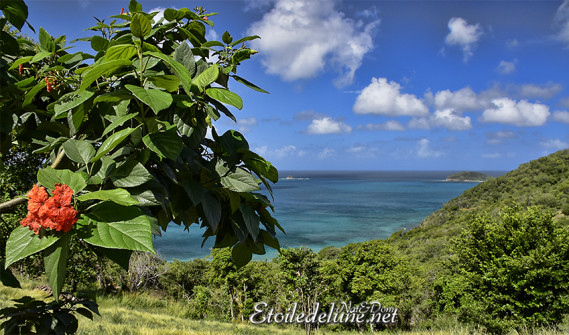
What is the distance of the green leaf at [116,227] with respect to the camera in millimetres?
444

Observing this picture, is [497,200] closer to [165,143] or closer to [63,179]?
[165,143]

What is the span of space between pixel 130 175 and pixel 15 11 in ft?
1.76

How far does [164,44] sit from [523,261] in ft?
28.5

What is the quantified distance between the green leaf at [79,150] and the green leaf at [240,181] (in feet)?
0.82

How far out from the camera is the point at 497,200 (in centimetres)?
3189

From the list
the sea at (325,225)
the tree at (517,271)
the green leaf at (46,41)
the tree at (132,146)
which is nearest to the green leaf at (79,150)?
the tree at (132,146)

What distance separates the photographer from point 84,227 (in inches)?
19.2

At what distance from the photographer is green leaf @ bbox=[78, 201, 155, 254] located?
1.46 ft

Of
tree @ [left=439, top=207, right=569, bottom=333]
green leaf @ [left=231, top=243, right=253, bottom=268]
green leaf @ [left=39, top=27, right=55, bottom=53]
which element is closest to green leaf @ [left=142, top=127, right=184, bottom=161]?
green leaf @ [left=231, top=243, right=253, bottom=268]

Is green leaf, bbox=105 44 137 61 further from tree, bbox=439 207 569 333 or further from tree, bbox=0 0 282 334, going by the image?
tree, bbox=439 207 569 333

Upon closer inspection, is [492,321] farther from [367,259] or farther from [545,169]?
[545,169]

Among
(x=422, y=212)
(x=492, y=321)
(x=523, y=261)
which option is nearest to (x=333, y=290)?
(x=492, y=321)

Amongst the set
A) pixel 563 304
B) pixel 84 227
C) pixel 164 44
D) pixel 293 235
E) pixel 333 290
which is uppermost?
pixel 164 44

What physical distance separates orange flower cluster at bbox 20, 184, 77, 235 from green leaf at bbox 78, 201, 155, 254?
2cm
